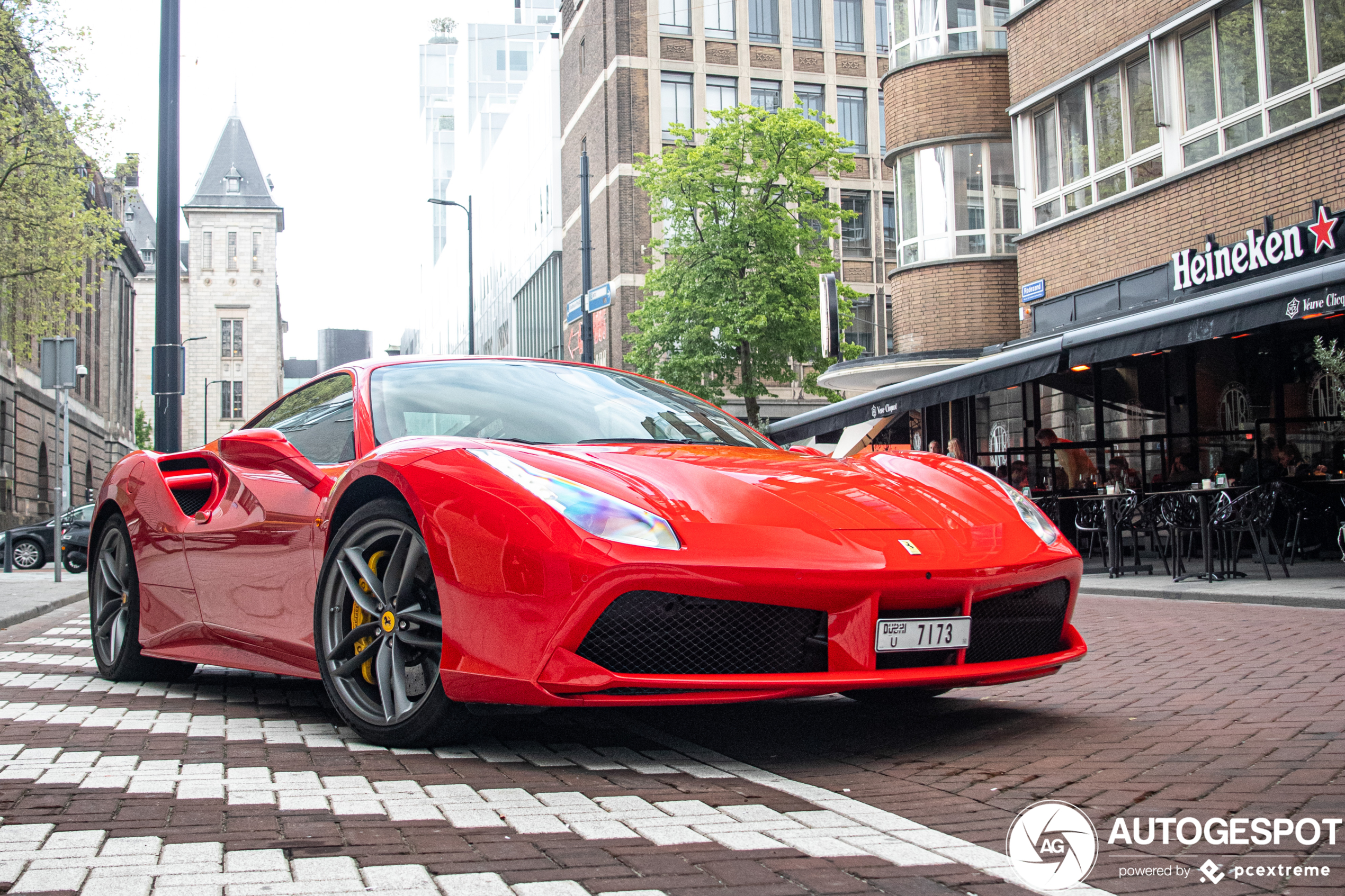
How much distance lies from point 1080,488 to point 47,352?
13685 millimetres

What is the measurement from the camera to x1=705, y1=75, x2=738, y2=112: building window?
47438mm

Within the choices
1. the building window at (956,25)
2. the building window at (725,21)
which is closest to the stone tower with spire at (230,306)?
the building window at (725,21)

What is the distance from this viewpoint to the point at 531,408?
4488 mm

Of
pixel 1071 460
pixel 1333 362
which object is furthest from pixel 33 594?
pixel 1071 460

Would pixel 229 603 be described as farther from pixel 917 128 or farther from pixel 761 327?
pixel 761 327

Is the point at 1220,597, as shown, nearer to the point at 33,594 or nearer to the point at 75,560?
the point at 33,594

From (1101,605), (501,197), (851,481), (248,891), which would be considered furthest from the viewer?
(501,197)

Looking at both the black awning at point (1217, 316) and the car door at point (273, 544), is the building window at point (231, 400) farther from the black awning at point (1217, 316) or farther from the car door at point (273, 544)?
the car door at point (273, 544)

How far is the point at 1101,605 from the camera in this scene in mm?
10422

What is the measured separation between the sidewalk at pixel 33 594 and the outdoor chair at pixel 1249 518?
9683 millimetres

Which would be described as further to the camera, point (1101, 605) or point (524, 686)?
point (1101, 605)

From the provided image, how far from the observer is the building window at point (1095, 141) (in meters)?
A: 18.0

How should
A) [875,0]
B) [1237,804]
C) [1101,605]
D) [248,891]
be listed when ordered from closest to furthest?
[248,891] → [1237,804] → [1101,605] → [875,0]

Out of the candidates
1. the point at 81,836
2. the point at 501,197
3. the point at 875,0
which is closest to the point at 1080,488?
the point at 81,836
